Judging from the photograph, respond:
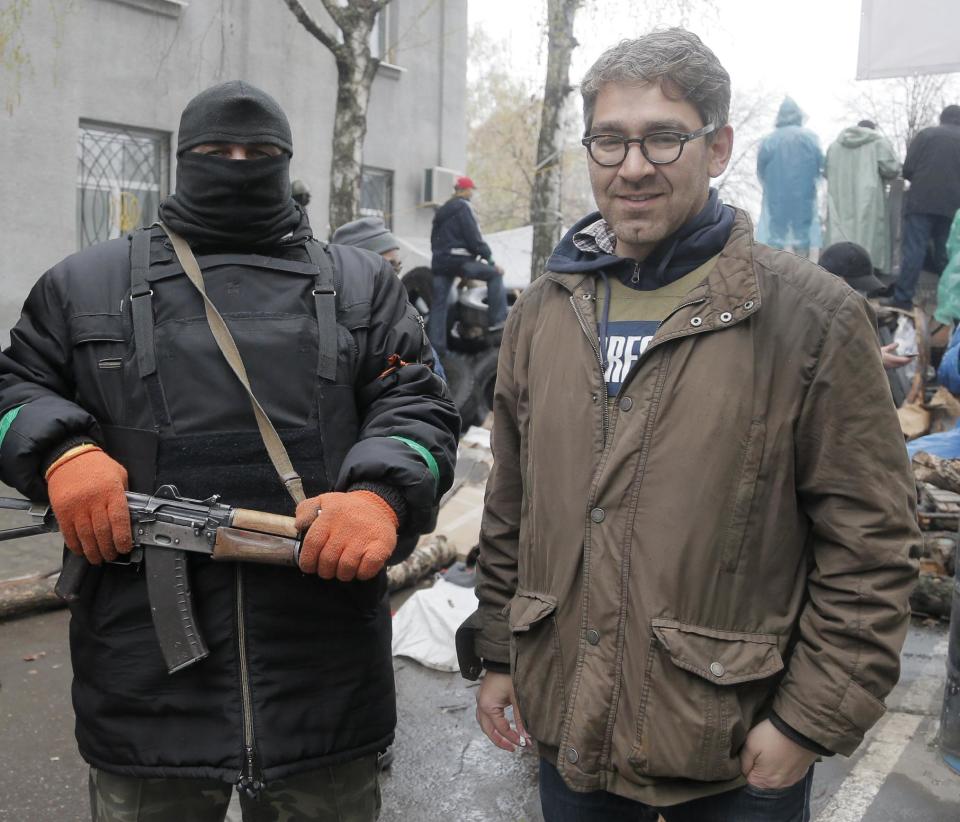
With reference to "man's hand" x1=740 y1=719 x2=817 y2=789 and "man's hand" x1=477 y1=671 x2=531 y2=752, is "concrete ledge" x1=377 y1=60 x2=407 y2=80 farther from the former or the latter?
"man's hand" x1=740 y1=719 x2=817 y2=789

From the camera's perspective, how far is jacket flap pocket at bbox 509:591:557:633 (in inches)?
70.4

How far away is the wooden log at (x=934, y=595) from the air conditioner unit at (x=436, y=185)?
32.1ft

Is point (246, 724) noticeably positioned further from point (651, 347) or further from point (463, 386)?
point (463, 386)

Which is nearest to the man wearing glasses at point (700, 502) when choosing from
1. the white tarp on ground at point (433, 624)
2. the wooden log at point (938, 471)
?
the white tarp on ground at point (433, 624)

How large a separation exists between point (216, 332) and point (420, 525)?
1.96 feet

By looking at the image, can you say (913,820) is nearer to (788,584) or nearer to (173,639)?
(788,584)

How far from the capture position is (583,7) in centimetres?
1123

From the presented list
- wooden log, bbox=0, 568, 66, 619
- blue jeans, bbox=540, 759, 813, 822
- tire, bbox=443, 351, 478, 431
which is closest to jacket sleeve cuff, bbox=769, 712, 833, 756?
blue jeans, bbox=540, 759, 813, 822

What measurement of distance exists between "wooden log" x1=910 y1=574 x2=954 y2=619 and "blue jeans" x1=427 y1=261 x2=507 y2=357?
4805 millimetres

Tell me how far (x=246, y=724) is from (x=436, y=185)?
12.4 meters

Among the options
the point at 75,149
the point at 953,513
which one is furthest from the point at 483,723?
the point at 75,149

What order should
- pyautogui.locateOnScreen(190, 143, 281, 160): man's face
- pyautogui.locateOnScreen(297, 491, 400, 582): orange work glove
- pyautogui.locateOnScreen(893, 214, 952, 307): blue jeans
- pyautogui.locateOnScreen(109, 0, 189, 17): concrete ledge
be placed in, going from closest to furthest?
1. pyautogui.locateOnScreen(297, 491, 400, 582): orange work glove
2. pyautogui.locateOnScreen(190, 143, 281, 160): man's face
3. pyautogui.locateOnScreen(893, 214, 952, 307): blue jeans
4. pyautogui.locateOnScreen(109, 0, 189, 17): concrete ledge

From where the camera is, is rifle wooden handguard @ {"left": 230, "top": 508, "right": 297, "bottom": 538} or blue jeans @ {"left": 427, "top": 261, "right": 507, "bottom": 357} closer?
rifle wooden handguard @ {"left": 230, "top": 508, "right": 297, "bottom": 538}

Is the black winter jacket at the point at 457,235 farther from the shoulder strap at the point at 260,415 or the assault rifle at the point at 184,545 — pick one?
the assault rifle at the point at 184,545
